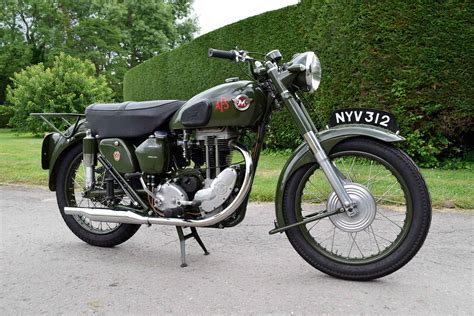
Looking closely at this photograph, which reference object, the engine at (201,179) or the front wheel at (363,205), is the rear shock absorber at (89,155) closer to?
the engine at (201,179)

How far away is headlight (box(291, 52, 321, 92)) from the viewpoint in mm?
2770

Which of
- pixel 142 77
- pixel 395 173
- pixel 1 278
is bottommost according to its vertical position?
pixel 1 278

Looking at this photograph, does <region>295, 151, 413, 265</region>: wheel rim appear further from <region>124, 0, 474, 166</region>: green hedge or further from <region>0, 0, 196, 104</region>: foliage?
<region>0, 0, 196, 104</region>: foliage

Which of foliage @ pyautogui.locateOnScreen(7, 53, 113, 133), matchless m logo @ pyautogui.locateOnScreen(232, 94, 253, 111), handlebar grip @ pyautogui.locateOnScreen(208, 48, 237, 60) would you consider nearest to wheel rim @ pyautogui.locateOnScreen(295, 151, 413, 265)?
matchless m logo @ pyautogui.locateOnScreen(232, 94, 253, 111)

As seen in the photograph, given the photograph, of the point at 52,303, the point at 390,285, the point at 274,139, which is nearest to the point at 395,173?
the point at 390,285

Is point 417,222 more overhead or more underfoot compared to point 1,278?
more overhead

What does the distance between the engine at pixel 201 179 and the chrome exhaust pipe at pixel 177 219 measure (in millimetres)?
62

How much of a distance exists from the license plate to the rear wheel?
1732 mm

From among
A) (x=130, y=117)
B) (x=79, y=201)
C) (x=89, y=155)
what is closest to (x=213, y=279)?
(x=130, y=117)

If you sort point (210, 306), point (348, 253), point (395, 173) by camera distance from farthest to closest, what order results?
point (348, 253) → point (395, 173) → point (210, 306)

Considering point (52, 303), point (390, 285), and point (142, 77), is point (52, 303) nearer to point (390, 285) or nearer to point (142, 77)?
point (390, 285)

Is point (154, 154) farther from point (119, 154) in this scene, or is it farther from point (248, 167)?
point (248, 167)

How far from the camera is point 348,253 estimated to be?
325cm

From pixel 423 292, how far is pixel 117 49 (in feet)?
114
